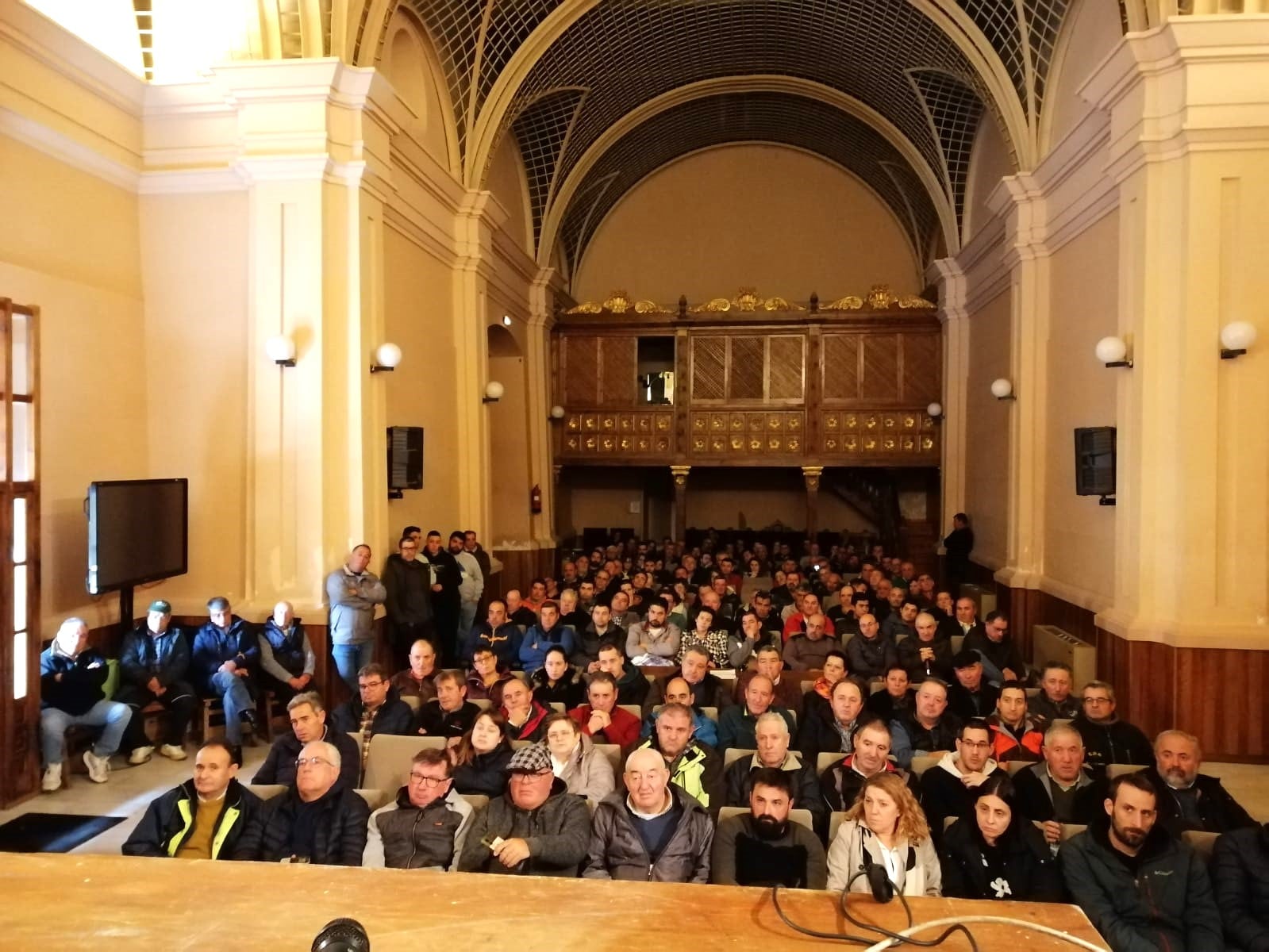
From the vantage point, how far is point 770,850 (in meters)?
3.13

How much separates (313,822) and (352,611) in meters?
2.93

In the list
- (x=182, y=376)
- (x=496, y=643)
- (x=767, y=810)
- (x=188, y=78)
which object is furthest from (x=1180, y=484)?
(x=188, y=78)

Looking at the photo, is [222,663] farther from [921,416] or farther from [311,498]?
[921,416]

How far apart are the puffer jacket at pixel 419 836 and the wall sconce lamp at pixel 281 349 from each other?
395cm

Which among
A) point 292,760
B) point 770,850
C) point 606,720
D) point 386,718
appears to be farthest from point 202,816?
point 770,850

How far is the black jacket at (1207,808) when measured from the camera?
3.64m

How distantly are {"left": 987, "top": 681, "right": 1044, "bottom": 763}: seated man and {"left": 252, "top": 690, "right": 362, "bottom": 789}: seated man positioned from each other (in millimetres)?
3152

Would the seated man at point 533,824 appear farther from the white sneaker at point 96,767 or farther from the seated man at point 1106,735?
the white sneaker at point 96,767

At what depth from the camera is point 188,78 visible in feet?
22.1

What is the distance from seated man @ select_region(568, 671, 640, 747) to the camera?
15.2 feet

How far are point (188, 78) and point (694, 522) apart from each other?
11.0 metres

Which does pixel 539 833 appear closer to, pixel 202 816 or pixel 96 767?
pixel 202 816

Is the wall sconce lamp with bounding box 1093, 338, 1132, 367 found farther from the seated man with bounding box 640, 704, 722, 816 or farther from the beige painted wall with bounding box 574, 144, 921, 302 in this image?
the beige painted wall with bounding box 574, 144, 921, 302

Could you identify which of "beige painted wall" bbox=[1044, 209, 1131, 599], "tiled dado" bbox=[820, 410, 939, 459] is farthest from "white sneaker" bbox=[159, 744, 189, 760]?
"tiled dado" bbox=[820, 410, 939, 459]
